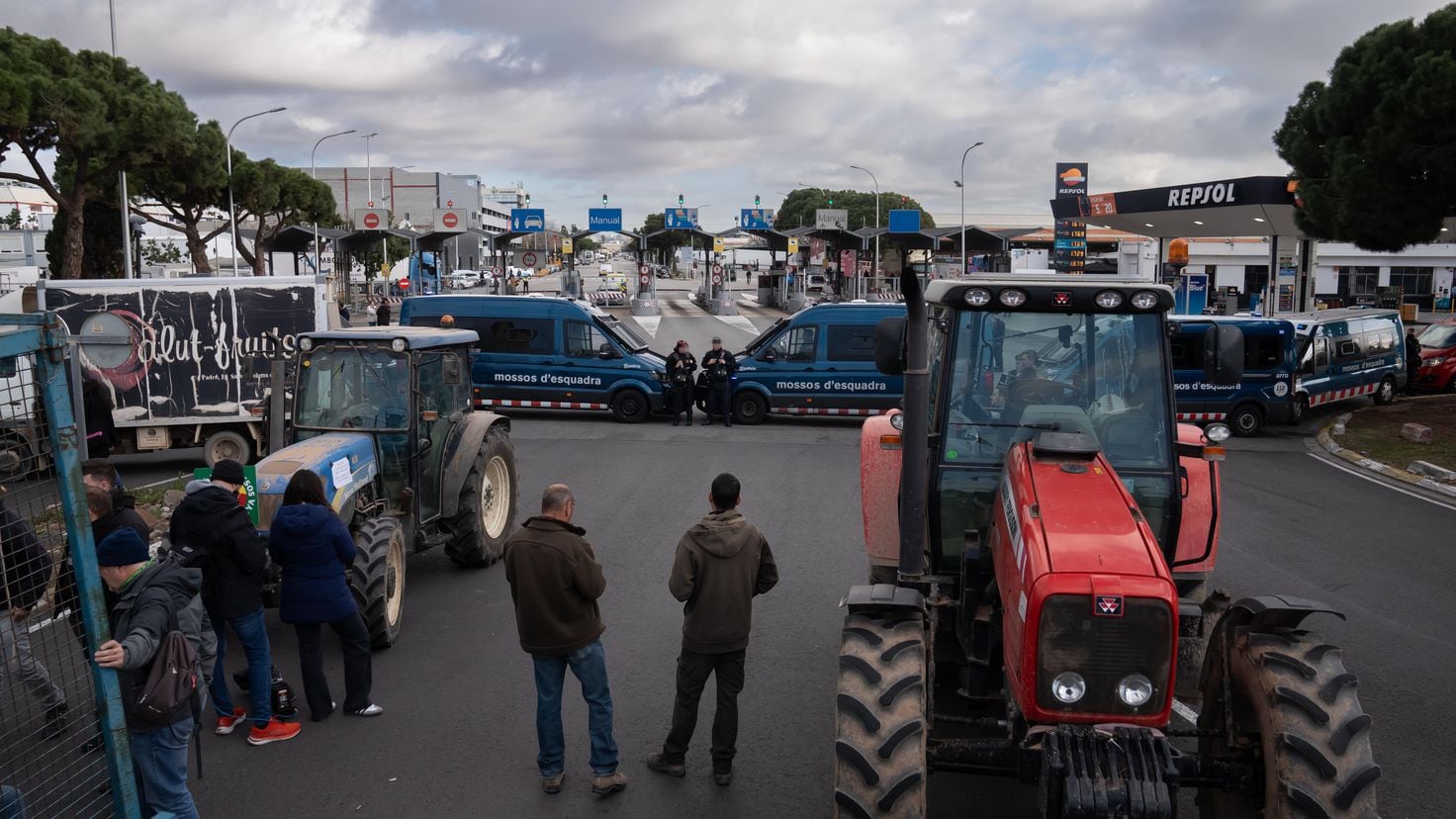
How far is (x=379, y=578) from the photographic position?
819cm

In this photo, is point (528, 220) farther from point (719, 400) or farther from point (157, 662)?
point (157, 662)

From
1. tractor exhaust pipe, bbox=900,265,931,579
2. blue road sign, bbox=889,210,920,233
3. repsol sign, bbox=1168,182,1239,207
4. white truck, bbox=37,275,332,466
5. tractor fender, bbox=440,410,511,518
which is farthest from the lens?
blue road sign, bbox=889,210,920,233

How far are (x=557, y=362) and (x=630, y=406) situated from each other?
1.65m

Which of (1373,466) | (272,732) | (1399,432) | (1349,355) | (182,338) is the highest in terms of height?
(182,338)

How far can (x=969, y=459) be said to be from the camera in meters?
5.90

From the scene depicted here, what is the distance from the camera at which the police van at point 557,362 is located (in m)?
21.7

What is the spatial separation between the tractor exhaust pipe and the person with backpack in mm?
3471

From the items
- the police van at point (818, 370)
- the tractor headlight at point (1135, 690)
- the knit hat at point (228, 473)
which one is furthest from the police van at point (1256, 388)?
the knit hat at point (228, 473)

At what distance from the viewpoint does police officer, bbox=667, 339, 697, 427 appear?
21.4 meters

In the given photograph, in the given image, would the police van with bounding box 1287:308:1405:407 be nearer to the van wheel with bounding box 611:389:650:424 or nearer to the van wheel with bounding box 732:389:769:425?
the van wheel with bounding box 732:389:769:425

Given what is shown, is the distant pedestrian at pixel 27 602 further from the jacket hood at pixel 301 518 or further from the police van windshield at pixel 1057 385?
the police van windshield at pixel 1057 385

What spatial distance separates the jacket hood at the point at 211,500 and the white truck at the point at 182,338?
978cm

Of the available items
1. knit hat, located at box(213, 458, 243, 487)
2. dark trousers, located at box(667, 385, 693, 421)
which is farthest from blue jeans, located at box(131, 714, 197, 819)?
dark trousers, located at box(667, 385, 693, 421)

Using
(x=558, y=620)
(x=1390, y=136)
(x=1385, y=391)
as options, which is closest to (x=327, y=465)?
(x=558, y=620)
